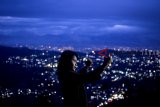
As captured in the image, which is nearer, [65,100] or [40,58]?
[65,100]

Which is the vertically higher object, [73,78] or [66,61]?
[66,61]

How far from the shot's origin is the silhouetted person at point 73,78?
3879mm

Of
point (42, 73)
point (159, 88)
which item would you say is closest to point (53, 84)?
point (42, 73)

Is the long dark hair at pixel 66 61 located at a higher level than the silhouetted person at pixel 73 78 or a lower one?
higher

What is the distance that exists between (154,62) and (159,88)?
28.9 m

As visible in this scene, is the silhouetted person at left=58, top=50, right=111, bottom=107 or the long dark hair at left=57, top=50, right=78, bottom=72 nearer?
the silhouetted person at left=58, top=50, right=111, bottom=107

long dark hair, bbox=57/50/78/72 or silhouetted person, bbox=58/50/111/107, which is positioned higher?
long dark hair, bbox=57/50/78/72

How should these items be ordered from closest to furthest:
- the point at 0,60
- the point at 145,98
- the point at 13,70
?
1. the point at 145,98
2. the point at 13,70
3. the point at 0,60

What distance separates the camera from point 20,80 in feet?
163

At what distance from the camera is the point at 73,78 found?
401 centimetres

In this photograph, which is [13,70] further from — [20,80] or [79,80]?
[79,80]

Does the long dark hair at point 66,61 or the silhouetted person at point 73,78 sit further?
the long dark hair at point 66,61

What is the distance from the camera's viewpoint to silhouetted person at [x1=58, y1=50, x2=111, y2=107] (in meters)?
3.88

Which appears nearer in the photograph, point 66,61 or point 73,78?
point 73,78
